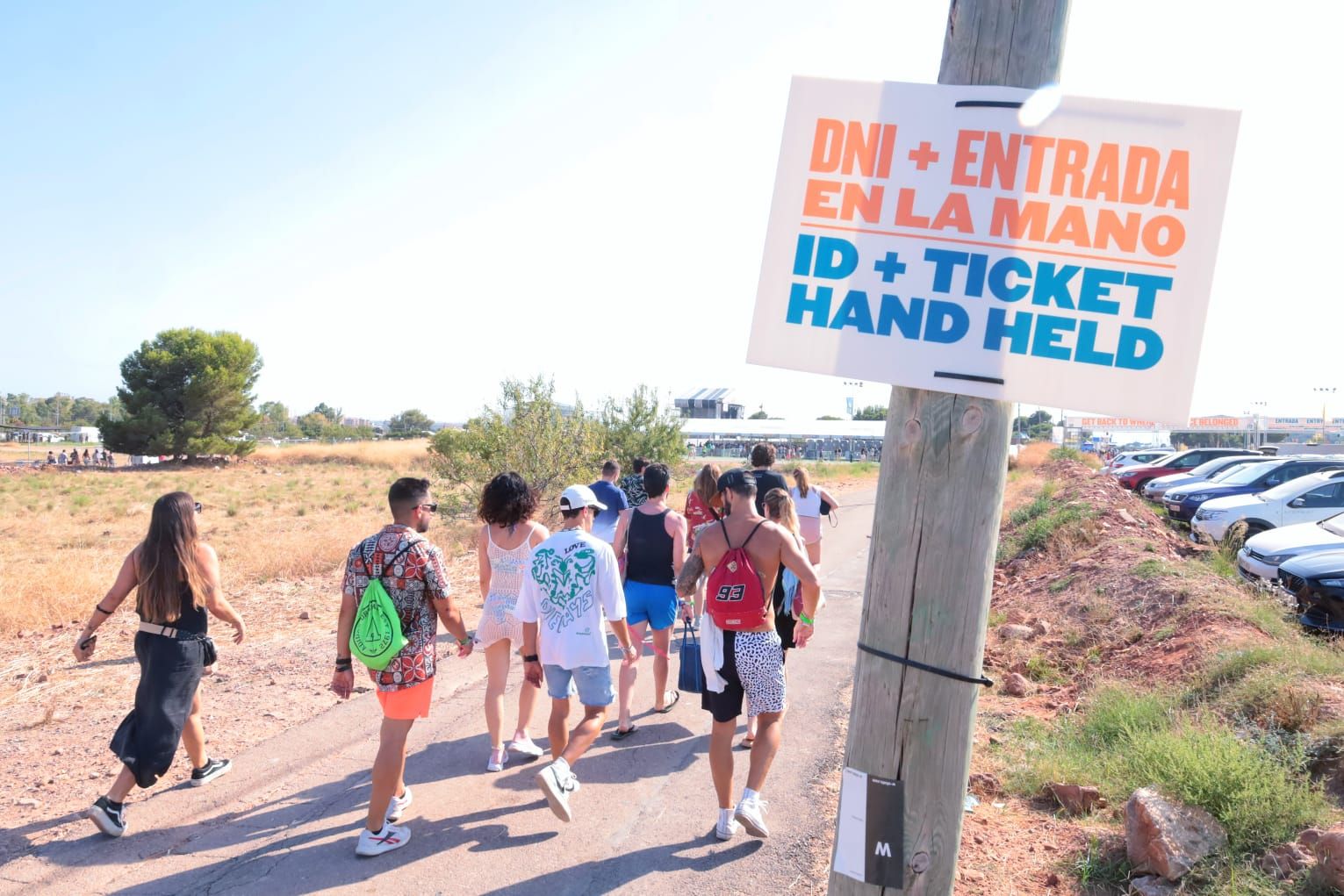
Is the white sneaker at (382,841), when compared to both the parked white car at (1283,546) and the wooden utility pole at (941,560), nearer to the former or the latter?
the wooden utility pole at (941,560)

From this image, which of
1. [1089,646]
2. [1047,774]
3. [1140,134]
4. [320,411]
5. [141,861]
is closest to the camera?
[1140,134]

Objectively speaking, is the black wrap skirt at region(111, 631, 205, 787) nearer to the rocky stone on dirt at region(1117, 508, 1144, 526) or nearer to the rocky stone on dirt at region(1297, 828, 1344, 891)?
the rocky stone on dirt at region(1297, 828, 1344, 891)

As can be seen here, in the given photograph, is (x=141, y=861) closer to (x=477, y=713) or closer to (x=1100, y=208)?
(x=477, y=713)

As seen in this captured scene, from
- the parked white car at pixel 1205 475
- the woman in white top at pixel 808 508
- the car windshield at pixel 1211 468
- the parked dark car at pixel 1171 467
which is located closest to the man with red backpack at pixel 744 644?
the woman in white top at pixel 808 508

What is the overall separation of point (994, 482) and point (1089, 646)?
7.29 m

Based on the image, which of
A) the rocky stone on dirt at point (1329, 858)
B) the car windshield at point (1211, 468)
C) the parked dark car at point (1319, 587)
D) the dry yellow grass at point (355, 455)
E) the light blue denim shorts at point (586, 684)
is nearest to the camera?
the rocky stone on dirt at point (1329, 858)

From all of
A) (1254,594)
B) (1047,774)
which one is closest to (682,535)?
(1047,774)

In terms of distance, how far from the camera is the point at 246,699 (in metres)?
7.08

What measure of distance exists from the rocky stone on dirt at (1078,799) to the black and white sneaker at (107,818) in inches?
207

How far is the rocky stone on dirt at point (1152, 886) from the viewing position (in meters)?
3.81

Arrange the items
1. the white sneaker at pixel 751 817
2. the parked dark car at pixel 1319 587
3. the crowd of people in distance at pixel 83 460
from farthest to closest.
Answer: the crowd of people in distance at pixel 83 460, the parked dark car at pixel 1319 587, the white sneaker at pixel 751 817

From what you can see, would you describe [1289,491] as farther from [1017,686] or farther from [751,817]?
[751,817]

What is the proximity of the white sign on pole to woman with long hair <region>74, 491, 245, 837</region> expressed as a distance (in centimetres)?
412

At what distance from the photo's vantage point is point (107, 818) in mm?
4566
